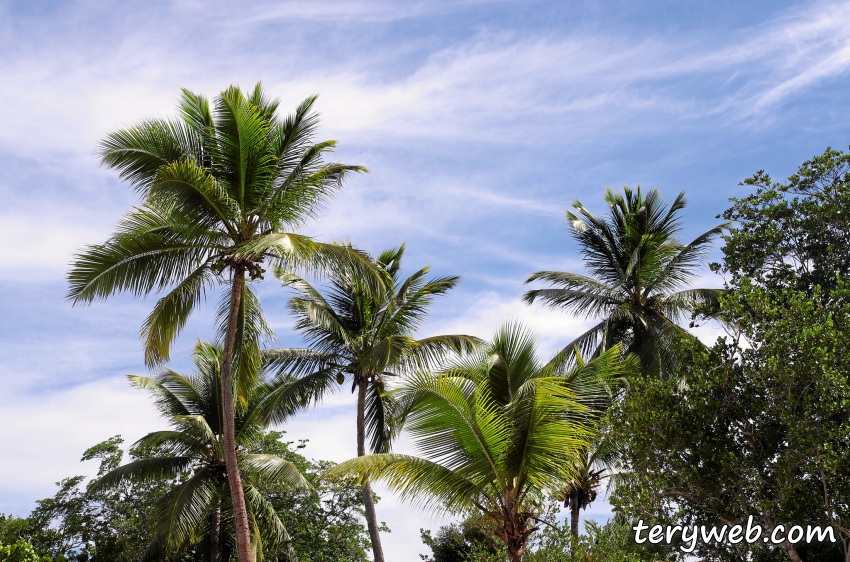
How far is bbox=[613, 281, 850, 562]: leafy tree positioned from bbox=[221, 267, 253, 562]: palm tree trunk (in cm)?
641

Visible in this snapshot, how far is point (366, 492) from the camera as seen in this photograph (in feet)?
65.7

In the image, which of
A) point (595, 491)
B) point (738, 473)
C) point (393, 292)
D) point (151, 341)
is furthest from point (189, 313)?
point (595, 491)

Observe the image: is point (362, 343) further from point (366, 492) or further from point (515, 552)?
point (515, 552)

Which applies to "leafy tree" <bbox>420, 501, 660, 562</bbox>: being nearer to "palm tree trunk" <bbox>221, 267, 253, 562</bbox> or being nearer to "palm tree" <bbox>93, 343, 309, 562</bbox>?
"palm tree trunk" <bbox>221, 267, 253, 562</bbox>

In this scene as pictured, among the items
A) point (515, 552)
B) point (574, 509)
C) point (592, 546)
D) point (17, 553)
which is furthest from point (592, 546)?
point (17, 553)

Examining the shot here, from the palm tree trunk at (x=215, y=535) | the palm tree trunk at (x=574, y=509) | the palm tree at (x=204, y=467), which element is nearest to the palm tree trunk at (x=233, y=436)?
the palm tree at (x=204, y=467)

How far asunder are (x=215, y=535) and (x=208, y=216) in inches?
410

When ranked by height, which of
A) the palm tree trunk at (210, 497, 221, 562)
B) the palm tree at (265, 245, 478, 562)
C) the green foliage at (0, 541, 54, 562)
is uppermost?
the palm tree at (265, 245, 478, 562)

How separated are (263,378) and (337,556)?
6.20 metres

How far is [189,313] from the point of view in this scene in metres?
15.1

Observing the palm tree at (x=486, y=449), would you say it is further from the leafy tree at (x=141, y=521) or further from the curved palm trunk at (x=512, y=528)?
the leafy tree at (x=141, y=521)

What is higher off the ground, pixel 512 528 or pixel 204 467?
pixel 204 467

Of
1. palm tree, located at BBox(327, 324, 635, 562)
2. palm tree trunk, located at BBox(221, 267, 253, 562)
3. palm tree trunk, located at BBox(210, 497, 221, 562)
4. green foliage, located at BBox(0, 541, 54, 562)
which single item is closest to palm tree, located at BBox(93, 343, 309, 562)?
palm tree trunk, located at BBox(210, 497, 221, 562)

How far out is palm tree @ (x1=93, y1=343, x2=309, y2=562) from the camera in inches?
765
